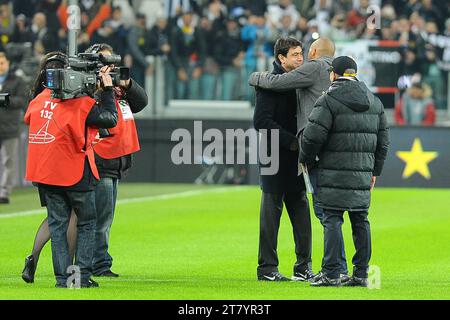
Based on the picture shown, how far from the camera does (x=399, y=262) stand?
14.7 metres

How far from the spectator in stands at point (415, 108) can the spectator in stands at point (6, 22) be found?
859 cm

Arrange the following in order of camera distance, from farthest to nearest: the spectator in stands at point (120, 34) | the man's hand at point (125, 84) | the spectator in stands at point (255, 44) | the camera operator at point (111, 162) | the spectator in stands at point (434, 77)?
the spectator in stands at point (120, 34), the spectator in stands at point (255, 44), the spectator in stands at point (434, 77), the camera operator at point (111, 162), the man's hand at point (125, 84)

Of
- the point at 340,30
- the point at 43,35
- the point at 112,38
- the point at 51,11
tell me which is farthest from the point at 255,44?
the point at 51,11

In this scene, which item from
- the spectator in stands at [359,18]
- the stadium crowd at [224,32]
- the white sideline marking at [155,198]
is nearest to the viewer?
the white sideline marking at [155,198]

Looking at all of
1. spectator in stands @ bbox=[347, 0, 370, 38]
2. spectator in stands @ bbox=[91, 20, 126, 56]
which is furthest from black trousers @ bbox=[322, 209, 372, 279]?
spectator in stands @ bbox=[91, 20, 126, 56]

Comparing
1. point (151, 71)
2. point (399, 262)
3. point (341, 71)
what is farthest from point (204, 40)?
point (341, 71)

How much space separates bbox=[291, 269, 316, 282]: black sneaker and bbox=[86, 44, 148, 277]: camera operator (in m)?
1.81

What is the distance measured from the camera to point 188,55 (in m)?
28.3

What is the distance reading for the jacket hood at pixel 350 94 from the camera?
462 inches

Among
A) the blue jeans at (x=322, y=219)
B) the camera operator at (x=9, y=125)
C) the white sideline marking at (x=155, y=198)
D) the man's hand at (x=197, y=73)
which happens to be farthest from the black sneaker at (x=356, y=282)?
the man's hand at (x=197, y=73)

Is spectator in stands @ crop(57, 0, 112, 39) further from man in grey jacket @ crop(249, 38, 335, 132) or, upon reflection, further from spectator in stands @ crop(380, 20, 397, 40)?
man in grey jacket @ crop(249, 38, 335, 132)

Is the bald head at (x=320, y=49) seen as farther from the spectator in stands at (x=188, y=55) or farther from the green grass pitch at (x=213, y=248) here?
the spectator in stands at (x=188, y=55)
